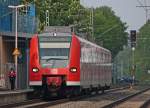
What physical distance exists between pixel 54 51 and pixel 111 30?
117 metres

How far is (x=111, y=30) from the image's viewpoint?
152 m

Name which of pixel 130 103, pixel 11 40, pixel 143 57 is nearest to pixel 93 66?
pixel 130 103

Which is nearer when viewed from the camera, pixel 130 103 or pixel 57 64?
pixel 57 64

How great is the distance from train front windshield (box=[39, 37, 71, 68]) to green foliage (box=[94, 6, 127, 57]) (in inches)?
4295

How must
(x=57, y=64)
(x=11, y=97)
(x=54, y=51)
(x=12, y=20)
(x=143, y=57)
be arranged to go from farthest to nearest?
(x=143, y=57) < (x=12, y=20) < (x=11, y=97) < (x=54, y=51) < (x=57, y=64)

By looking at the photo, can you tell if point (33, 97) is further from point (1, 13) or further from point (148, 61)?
point (148, 61)

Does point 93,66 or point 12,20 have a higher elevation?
point 12,20

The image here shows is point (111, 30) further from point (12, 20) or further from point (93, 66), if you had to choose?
point (93, 66)

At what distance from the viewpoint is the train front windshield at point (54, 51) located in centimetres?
3559

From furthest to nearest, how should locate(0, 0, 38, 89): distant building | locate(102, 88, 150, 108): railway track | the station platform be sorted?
locate(0, 0, 38, 89): distant building, the station platform, locate(102, 88, 150, 108): railway track

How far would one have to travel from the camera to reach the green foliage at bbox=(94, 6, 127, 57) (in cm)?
15024

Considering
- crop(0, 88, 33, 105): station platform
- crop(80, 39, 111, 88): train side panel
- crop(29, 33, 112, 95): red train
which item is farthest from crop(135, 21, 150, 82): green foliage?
crop(29, 33, 112, 95): red train

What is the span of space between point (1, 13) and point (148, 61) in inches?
4949

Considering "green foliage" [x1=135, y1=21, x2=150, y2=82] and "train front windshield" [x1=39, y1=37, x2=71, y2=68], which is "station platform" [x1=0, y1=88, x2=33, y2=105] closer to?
"train front windshield" [x1=39, y1=37, x2=71, y2=68]
